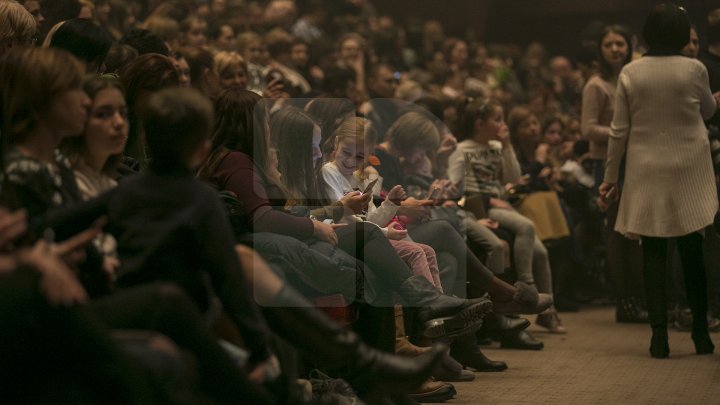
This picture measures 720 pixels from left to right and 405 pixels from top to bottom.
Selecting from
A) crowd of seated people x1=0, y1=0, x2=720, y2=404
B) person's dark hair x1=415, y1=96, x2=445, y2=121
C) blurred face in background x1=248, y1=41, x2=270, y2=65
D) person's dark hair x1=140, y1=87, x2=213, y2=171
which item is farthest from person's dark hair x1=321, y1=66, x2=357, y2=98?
person's dark hair x1=140, y1=87, x2=213, y2=171

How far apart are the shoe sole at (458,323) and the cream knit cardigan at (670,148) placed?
4.07 ft

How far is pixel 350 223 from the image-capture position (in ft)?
14.9

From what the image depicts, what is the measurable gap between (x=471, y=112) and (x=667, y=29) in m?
1.34

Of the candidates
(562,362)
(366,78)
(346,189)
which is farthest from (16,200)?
(366,78)

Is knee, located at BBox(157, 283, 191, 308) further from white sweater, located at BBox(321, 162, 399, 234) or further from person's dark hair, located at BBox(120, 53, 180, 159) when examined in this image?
white sweater, located at BBox(321, 162, 399, 234)

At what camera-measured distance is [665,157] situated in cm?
568

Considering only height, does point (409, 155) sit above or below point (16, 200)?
below

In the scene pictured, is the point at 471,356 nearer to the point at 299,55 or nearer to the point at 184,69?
the point at 184,69

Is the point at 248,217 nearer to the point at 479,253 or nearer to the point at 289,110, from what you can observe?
the point at 289,110

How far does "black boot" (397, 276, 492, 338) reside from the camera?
4625 mm

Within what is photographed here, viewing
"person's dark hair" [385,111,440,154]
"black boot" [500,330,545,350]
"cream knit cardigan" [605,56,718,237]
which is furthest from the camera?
"person's dark hair" [385,111,440,154]

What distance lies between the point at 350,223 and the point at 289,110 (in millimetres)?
526

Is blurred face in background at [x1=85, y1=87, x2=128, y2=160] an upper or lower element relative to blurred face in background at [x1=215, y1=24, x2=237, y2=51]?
upper

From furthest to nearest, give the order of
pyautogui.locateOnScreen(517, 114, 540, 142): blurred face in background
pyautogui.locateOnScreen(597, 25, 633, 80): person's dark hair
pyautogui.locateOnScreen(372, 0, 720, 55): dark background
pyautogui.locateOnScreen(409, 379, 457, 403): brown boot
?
pyautogui.locateOnScreen(372, 0, 720, 55): dark background → pyautogui.locateOnScreen(517, 114, 540, 142): blurred face in background → pyautogui.locateOnScreen(597, 25, 633, 80): person's dark hair → pyautogui.locateOnScreen(409, 379, 457, 403): brown boot
